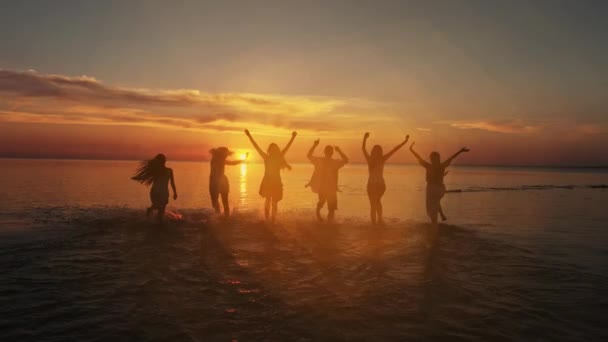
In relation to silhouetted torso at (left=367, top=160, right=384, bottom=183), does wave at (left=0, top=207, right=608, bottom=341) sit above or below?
below

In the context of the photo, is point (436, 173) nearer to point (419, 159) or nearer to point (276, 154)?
point (419, 159)

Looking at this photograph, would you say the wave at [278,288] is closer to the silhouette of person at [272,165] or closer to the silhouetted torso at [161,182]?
the silhouetted torso at [161,182]

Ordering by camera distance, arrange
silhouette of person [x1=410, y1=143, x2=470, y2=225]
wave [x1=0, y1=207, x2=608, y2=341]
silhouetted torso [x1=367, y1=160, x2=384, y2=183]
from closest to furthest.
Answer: wave [x1=0, y1=207, x2=608, y2=341] < silhouette of person [x1=410, y1=143, x2=470, y2=225] < silhouetted torso [x1=367, y1=160, x2=384, y2=183]

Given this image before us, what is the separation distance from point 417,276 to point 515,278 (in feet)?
6.54

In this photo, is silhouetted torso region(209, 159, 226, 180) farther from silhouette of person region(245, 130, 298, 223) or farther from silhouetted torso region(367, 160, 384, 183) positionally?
silhouetted torso region(367, 160, 384, 183)

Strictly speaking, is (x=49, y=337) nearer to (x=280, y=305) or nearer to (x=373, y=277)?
(x=280, y=305)

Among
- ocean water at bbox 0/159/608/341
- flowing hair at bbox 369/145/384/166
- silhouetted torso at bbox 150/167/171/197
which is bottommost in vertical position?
ocean water at bbox 0/159/608/341

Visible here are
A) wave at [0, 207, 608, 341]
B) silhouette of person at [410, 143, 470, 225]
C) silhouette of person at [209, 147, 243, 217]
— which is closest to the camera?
wave at [0, 207, 608, 341]

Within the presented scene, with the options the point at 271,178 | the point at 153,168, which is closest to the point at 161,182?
the point at 153,168

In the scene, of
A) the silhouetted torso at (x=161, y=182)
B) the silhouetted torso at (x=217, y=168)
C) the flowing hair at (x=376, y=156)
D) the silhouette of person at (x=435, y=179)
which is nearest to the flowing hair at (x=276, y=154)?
the silhouetted torso at (x=217, y=168)

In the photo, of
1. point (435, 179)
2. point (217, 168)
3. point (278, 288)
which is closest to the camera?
point (278, 288)

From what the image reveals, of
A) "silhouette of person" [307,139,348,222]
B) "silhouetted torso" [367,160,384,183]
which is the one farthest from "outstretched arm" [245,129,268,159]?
"silhouetted torso" [367,160,384,183]

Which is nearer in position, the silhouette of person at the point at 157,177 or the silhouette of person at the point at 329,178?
the silhouette of person at the point at 157,177

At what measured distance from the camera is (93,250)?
9250mm
